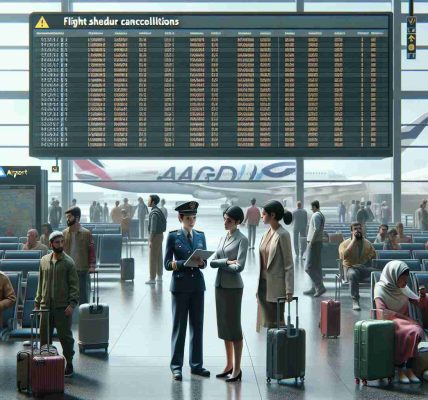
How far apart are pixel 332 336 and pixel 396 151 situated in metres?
17.4

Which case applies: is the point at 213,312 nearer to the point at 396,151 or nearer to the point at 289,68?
the point at 289,68

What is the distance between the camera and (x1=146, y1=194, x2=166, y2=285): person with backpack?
17.1 m

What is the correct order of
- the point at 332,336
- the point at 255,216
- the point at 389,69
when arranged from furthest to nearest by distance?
1. the point at 255,216
2. the point at 389,69
3. the point at 332,336

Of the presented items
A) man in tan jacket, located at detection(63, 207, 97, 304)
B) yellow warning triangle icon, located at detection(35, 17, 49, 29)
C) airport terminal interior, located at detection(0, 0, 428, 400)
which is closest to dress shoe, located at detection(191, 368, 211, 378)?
airport terminal interior, located at detection(0, 0, 428, 400)

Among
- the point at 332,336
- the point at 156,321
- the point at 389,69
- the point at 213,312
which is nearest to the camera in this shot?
the point at 332,336

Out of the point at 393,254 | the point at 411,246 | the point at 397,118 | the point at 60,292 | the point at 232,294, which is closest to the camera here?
the point at 232,294

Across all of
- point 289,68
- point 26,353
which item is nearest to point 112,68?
point 289,68

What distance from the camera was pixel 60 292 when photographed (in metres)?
8.78

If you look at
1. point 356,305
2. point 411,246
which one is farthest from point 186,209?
point 411,246

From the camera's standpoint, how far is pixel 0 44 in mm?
28094

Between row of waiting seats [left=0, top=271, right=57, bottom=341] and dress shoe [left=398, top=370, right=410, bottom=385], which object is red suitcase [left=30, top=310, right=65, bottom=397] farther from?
dress shoe [left=398, top=370, right=410, bottom=385]

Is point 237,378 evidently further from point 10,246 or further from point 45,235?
point 45,235

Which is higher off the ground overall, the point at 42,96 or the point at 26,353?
the point at 42,96

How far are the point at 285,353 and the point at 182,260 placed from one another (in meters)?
1.31
